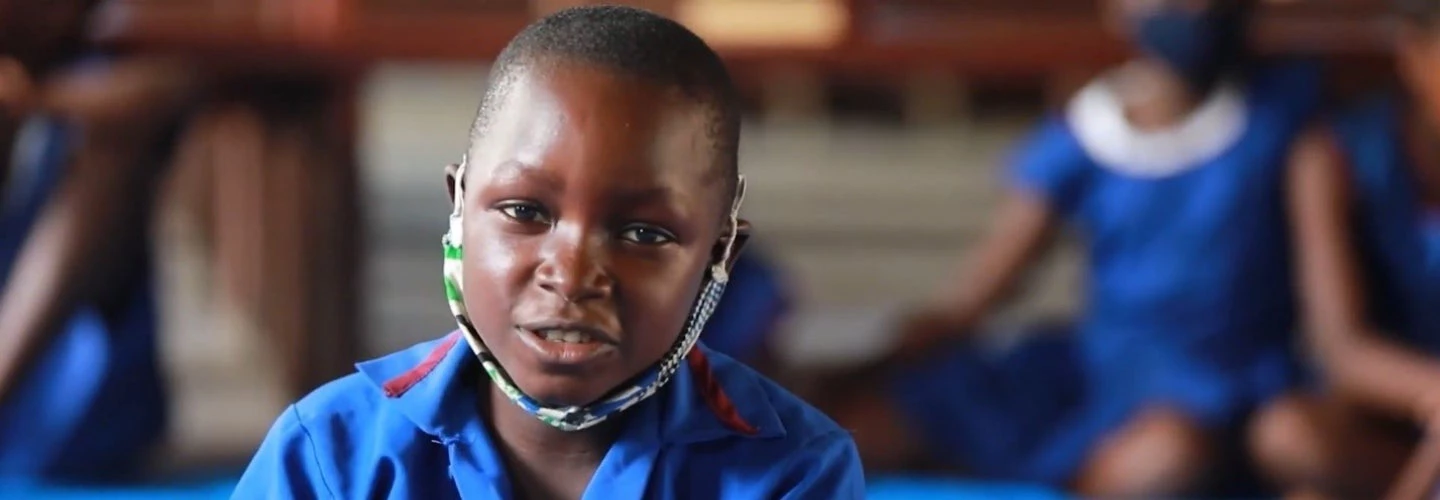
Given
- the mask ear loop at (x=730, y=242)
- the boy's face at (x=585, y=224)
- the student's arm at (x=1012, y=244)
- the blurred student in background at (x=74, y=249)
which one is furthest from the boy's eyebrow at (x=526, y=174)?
the student's arm at (x=1012, y=244)

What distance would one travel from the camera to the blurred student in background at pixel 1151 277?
180 centimetres

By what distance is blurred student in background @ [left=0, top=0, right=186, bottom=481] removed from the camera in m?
1.69

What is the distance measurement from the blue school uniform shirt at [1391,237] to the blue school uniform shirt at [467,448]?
1.12 metres

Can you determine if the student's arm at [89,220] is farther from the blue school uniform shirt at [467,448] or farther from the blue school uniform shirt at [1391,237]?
the blue school uniform shirt at [1391,237]

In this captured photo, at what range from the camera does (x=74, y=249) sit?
1719 millimetres

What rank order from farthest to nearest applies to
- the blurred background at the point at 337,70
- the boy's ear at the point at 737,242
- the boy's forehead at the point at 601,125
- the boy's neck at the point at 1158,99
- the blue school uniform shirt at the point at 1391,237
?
the blurred background at the point at 337,70 < the boy's neck at the point at 1158,99 < the blue school uniform shirt at the point at 1391,237 < the boy's ear at the point at 737,242 < the boy's forehead at the point at 601,125

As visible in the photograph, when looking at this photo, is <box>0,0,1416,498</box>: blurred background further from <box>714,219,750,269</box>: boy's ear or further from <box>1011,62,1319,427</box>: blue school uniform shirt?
<box>714,219,750,269</box>: boy's ear

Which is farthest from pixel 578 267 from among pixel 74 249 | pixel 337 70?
pixel 337 70

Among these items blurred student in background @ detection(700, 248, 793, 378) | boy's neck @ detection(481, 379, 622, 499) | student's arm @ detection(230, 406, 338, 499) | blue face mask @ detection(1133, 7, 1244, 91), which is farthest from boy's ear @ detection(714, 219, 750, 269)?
blue face mask @ detection(1133, 7, 1244, 91)

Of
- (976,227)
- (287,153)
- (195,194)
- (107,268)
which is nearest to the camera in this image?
(107,268)

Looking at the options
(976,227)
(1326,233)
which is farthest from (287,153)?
(976,227)

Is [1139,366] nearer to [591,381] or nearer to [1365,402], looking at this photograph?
[1365,402]

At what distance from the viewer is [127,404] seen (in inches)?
74.3

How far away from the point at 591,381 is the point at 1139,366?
4.16 ft
